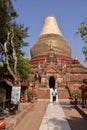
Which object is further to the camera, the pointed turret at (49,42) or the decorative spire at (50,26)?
the decorative spire at (50,26)

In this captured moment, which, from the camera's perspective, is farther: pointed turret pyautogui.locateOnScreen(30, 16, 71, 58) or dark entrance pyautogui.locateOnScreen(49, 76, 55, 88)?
pointed turret pyautogui.locateOnScreen(30, 16, 71, 58)

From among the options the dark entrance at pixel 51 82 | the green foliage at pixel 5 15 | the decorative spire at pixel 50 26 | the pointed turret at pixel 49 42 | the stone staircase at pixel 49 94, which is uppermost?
the decorative spire at pixel 50 26

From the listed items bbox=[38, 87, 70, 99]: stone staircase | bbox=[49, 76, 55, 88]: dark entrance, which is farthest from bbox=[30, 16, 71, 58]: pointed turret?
bbox=[38, 87, 70, 99]: stone staircase

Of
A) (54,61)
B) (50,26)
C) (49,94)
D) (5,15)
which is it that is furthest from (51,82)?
(5,15)

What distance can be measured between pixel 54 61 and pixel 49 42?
24.5ft

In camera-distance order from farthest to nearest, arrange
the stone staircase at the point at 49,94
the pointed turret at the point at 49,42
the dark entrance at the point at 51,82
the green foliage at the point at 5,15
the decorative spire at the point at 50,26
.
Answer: the decorative spire at the point at 50,26 < the pointed turret at the point at 49,42 < the dark entrance at the point at 51,82 < the stone staircase at the point at 49,94 < the green foliage at the point at 5,15

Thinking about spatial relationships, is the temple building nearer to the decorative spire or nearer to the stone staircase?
the decorative spire

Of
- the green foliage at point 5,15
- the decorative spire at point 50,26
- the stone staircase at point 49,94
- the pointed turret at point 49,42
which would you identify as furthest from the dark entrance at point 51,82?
the green foliage at point 5,15

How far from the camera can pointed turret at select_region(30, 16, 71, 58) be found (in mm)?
A: 54812

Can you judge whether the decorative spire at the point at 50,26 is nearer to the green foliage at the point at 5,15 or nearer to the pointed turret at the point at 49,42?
the pointed turret at the point at 49,42

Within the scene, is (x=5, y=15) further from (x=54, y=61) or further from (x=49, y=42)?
(x=49, y=42)

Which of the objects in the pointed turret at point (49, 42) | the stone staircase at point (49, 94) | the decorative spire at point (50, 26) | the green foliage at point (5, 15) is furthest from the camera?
the decorative spire at point (50, 26)

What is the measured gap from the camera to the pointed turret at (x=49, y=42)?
54.8 meters

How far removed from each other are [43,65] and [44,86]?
651 centimetres
